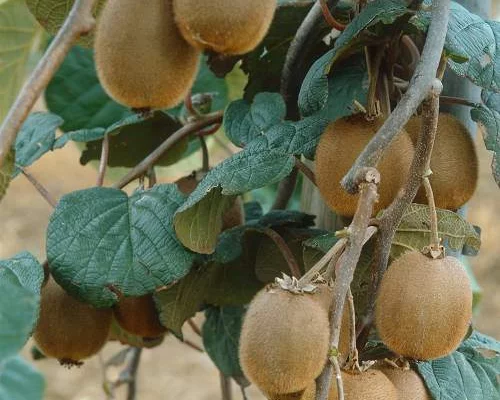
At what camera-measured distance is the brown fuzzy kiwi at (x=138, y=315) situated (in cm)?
80

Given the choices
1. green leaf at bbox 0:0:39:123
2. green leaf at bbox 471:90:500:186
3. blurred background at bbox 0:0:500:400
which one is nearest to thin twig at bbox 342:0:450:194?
green leaf at bbox 471:90:500:186

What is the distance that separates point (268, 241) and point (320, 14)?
0.63ft

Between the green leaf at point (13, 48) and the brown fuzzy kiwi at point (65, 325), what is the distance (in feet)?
1.41

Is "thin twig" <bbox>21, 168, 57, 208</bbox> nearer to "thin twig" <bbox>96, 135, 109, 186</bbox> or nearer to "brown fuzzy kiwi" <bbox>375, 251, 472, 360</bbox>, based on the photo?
"thin twig" <bbox>96, 135, 109, 186</bbox>

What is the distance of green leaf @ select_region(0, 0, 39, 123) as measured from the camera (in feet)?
3.67

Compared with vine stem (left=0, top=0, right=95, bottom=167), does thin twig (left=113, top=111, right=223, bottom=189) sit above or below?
below

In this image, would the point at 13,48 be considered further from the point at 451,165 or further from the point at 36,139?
the point at 451,165

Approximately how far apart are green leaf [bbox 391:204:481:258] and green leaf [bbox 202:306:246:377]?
335mm

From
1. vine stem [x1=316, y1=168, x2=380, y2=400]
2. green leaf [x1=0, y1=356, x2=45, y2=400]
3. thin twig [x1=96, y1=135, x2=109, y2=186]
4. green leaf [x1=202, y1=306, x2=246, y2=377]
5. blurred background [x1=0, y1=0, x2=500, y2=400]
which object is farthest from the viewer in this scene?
blurred background [x1=0, y1=0, x2=500, y2=400]

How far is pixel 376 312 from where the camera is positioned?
1.94ft

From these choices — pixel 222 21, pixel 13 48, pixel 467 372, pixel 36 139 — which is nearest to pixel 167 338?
pixel 13 48

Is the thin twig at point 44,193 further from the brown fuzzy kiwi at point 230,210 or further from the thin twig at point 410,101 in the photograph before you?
the thin twig at point 410,101

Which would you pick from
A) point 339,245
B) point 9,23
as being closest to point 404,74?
point 339,245

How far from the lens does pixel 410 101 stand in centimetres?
54
